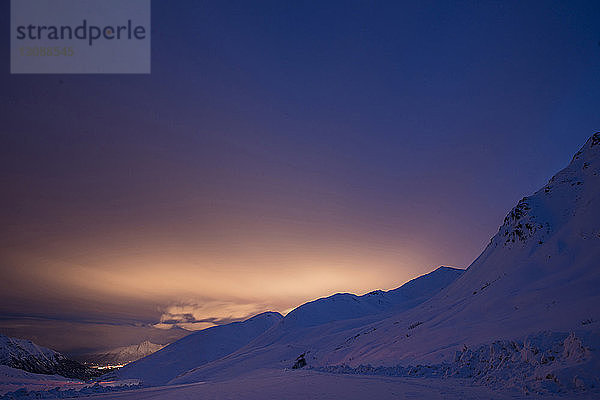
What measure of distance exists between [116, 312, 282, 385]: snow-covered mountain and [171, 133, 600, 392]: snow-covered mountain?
79.4 m

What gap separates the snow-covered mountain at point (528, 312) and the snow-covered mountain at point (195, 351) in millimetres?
79408

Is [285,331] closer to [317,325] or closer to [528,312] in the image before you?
[317,325]

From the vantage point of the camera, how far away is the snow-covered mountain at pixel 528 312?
11312 mm

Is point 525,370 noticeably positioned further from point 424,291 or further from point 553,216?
point 424,291

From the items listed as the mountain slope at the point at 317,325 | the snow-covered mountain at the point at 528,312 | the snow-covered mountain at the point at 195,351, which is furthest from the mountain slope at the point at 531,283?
the snow-covered mountain at the point at 195,351

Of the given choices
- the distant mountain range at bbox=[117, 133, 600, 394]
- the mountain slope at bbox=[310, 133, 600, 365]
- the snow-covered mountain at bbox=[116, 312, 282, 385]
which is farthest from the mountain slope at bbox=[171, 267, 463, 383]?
the snow-covered mountain at bbox=[116, 312, 282, 385]

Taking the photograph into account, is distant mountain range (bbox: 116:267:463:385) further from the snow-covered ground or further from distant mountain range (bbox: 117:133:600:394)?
distant mountain range (bbox: 117:133:600:394)

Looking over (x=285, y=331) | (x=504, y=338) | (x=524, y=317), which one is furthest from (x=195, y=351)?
(x=504, y=338)

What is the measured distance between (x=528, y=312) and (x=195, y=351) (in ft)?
458

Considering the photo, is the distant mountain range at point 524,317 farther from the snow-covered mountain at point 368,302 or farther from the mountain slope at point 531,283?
the snow-covered mountain at point 368,302

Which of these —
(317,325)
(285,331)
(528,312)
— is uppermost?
(528,312)

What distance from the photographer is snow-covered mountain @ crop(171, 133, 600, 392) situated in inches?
445

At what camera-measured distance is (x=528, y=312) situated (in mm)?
21938

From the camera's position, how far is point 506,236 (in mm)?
42844
